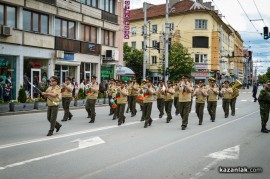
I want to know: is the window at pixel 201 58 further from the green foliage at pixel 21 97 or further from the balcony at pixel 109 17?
the green foliage at pixel 21 97

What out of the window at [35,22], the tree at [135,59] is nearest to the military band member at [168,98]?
the window at [35,22]

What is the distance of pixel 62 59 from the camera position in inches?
1168

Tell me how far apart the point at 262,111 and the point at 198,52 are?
49707mm

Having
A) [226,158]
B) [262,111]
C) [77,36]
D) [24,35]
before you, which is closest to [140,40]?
[77,36]

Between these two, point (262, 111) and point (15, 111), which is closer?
point (262, 111)

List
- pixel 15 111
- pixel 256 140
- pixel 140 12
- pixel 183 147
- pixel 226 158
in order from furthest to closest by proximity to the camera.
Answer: pixel 140 12
pixel 15 111
pixel 256 140
pixel 183 147
pixel 226 158

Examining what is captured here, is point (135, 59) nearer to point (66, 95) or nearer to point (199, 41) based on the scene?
point (199, 41)

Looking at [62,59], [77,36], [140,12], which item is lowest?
[62,59]

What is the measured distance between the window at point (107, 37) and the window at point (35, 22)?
27.9ft

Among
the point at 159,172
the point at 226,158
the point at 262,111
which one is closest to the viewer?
the point at 159,172

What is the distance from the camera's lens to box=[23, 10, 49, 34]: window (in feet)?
86.2

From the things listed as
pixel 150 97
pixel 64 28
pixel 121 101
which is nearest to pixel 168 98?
pixel 150 97

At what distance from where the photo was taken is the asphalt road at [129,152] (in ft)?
21.9

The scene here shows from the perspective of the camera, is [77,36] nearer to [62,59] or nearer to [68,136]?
[62,59]
